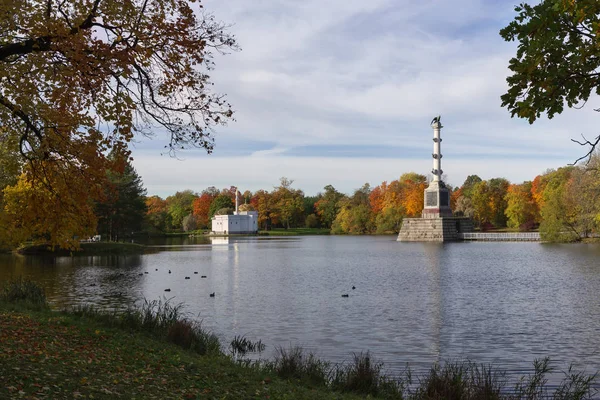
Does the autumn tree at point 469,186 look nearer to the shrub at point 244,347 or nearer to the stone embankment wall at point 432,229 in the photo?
the stone embankment wall at point 432,229

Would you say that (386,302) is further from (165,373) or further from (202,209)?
(202,209)

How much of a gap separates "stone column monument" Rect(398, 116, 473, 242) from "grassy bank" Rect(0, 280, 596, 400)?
67.1 meters

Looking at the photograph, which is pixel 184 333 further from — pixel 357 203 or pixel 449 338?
pixel 357 203

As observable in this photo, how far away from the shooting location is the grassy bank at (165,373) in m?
7.61

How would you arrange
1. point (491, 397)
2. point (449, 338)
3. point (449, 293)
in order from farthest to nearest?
point (449, 293) < point (449, 338) < point (491, 397)

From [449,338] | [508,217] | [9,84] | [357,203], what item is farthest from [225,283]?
[357,203]

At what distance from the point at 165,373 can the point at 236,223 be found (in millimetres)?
113532

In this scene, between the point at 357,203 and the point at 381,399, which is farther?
the point at 357,203

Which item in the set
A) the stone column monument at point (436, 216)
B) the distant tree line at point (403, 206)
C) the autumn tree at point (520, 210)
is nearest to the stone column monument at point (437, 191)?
the stone column monument at point (436, 216)

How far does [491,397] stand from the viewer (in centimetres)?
862

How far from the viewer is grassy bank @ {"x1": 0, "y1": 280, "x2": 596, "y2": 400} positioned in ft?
25.0

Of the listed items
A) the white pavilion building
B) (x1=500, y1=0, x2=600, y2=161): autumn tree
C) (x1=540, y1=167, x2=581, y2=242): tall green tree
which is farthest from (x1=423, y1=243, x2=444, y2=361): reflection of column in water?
the white pavilion building

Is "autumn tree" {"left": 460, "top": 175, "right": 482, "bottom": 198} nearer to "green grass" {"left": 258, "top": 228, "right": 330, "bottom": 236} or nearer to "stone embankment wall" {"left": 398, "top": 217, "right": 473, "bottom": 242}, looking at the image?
"stone embankment wall" {"left": 398, "top": 217, "right": 473, "bottom": 242}

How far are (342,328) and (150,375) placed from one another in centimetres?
905
